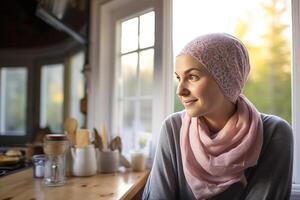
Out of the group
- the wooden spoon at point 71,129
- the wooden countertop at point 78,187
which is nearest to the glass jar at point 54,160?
the wooden countertop at point 78,187

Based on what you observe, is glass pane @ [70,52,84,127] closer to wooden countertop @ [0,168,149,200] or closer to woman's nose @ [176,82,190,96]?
wooden countertop @ [0,168,149,200]

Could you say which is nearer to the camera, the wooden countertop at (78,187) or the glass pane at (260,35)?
the wooden countertop at (78,187)

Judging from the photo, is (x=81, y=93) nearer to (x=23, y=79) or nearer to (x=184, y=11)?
(x=23, y=79)

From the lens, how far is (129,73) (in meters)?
1.72

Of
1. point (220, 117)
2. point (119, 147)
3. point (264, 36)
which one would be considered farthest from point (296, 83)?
point (119, 147)

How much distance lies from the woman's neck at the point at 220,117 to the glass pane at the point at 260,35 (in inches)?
19.6

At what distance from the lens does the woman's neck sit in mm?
1001

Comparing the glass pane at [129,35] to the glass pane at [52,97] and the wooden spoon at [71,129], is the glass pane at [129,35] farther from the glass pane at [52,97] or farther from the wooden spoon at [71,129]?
the wooden spoon at [71,129]

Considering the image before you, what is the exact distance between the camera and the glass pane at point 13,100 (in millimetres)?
1510

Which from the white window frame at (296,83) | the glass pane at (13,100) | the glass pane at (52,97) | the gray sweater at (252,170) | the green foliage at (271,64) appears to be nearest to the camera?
the gray sweater at (252,170)

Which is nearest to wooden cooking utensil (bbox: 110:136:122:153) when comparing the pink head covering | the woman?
the woman

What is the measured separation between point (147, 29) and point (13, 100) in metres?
0.83

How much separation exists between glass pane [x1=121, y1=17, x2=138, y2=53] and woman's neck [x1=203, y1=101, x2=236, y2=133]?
80 cm

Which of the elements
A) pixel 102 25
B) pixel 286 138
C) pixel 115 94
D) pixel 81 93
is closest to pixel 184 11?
pixel 102 25
